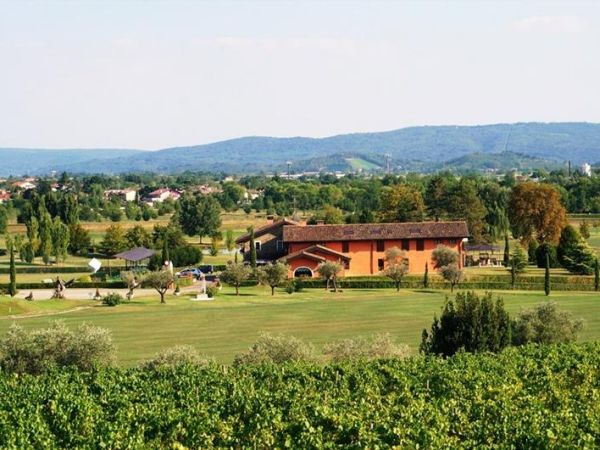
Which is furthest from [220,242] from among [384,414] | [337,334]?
[384,414]

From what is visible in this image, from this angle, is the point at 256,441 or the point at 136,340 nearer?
the point at 256,441

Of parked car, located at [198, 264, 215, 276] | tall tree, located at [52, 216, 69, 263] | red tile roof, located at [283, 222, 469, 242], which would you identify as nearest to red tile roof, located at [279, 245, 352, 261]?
red tile roof, located at [283, 222, 469, 242]

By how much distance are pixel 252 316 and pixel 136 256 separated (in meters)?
35.4

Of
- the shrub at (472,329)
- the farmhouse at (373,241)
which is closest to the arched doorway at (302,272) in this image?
the farmhouse at (373,241)

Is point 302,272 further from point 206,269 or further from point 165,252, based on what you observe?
point 165,252

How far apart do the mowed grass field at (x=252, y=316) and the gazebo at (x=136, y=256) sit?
18.6 meters

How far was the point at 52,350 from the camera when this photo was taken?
3881 cm

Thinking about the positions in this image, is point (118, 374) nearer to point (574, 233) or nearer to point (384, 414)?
point (384, 414)

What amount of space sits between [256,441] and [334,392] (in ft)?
21.1

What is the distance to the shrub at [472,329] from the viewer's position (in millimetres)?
42594

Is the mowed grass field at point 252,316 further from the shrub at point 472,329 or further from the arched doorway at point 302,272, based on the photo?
the arched doorway at point 302,272

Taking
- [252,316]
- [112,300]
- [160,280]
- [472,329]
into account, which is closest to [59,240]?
[160,280]

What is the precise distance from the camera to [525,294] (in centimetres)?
7462

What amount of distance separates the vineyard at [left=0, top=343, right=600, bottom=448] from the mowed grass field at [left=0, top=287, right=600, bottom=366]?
12554mm
